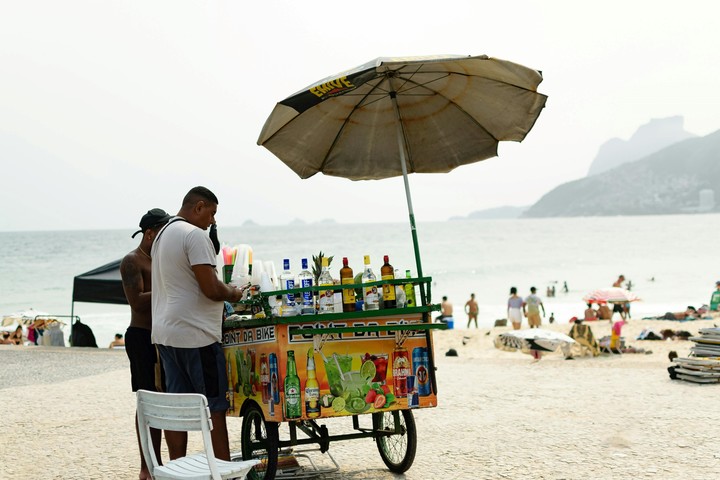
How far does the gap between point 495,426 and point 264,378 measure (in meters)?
3.49

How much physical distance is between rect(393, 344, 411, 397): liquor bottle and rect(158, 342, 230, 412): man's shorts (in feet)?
3.57

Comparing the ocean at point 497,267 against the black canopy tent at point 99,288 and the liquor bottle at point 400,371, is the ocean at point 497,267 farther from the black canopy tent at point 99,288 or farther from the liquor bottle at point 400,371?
the liquor bottle at point 400,371

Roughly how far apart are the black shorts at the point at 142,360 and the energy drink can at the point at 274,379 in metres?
0.94

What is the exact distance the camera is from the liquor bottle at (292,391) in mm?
4945

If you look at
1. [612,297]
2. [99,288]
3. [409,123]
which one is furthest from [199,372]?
[612,297]

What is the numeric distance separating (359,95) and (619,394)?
18.9 ft

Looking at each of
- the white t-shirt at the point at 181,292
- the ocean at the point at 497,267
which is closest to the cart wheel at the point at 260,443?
the white t-shirt at the point at 181,292

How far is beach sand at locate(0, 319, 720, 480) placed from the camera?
624 cm

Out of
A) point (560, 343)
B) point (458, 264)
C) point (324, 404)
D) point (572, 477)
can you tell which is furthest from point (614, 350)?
point (458, 264)

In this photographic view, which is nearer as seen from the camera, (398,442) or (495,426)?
(398,442)

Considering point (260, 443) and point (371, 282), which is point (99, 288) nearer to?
point (260, 443)

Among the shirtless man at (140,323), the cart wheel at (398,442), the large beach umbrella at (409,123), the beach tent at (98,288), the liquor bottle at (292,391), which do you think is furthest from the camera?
the beach tent at (98,288)

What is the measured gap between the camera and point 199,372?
193 inches

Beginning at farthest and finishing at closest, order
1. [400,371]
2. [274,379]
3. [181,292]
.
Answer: [400,371]
[274,379]
[181,292]
